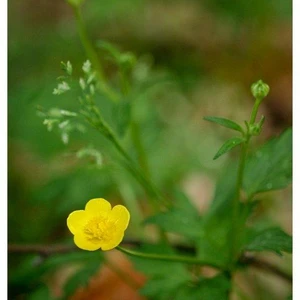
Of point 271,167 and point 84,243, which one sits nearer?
point 84,243

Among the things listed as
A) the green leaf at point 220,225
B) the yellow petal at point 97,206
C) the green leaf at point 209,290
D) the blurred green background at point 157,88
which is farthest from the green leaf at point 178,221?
the blurred green background at point 157,88

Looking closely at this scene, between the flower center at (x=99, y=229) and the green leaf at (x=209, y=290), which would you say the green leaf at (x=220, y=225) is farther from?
the flower center at (x=99, y=229)

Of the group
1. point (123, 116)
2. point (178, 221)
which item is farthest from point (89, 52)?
point (178, 221)

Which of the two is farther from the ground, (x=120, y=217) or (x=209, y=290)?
(x=120, y=217)

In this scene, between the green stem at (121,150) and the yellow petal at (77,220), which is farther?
the green stem at (121,150)

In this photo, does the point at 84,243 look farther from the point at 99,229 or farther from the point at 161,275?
the point at 161,275
